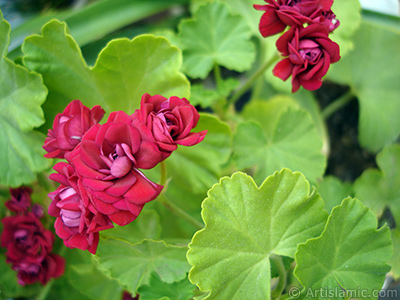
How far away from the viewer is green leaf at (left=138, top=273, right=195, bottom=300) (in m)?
0.64

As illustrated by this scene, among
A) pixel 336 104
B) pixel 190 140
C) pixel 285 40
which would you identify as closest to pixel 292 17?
pixel 285 40

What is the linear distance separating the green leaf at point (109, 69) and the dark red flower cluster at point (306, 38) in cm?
19

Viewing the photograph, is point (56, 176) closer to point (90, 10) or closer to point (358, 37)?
point (90, 10)

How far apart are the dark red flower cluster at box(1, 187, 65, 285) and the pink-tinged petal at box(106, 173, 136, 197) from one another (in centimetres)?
37

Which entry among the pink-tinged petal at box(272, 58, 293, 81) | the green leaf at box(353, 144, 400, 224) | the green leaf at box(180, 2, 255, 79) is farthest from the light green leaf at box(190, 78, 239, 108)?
the green leaf at box(353, 144, 400, 224)

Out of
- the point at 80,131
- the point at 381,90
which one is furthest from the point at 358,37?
the point at 80,131

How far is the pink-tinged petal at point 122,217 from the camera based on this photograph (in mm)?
471

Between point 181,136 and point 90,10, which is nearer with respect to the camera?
point 181,136

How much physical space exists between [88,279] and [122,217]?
45 cm

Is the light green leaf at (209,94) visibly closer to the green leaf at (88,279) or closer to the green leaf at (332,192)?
the green leaf at (332,192)

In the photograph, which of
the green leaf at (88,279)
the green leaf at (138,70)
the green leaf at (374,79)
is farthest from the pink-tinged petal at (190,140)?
the green leaf at (374,79)

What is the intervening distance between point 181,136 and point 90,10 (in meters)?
0.68

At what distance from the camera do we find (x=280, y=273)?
0.62m

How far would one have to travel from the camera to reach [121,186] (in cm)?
46
